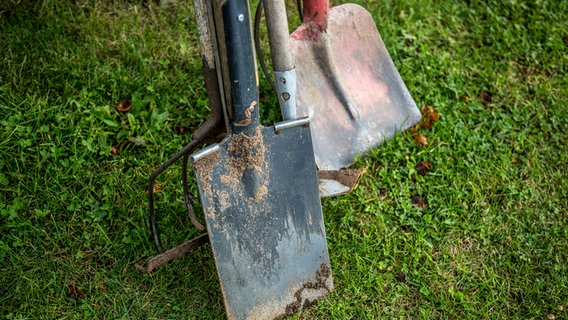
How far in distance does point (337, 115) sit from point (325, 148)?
7.9 inches

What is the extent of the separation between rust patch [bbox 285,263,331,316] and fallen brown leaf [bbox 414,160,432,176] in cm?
81

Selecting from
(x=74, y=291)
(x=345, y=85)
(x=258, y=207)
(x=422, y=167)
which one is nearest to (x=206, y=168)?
(x=258, y=207)

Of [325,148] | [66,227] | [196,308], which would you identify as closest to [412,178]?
[325,148]

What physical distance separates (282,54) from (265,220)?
652 millimetres

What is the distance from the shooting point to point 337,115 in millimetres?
2814

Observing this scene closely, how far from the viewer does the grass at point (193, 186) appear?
7.68 ft

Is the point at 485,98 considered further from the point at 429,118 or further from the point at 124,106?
the point at 124,106

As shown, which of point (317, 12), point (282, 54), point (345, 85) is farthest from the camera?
point (345, 85)

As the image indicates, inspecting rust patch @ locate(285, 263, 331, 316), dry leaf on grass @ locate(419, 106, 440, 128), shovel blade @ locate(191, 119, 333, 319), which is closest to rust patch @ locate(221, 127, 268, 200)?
shovel blade @ locate(191, 119, 333, 319)

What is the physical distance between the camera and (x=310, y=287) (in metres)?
2.28

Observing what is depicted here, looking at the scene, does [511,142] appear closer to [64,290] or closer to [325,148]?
[325,148]

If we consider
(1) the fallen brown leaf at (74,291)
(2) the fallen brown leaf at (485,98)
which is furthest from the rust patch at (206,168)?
(2) the fallen brown leaf at (485,98)

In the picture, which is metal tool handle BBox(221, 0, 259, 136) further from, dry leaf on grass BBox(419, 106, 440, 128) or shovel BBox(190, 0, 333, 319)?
dry leaf on grass BBox(419, 106, 440, 128)

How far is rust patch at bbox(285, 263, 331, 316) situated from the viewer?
2.25 meters
